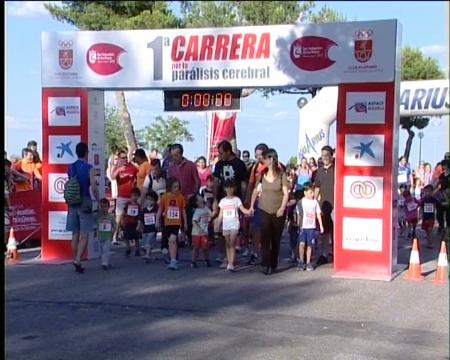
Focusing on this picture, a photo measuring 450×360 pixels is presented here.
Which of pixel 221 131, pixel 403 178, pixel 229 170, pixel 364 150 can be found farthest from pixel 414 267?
pixel 403 178

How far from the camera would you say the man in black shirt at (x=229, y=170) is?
13258 millimetres

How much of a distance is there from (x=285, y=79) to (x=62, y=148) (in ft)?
12.8

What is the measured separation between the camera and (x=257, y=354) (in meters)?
7.65

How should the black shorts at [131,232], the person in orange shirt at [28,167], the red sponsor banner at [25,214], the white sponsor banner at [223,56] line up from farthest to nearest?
the person in orange shirt at [28,167], the red sponsor banner at [25,214], the black shorts at [131,232], the white sponsor banner at [223,56]

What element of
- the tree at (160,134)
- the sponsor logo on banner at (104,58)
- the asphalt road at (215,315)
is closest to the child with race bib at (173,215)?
the asphalt road at (215,315)

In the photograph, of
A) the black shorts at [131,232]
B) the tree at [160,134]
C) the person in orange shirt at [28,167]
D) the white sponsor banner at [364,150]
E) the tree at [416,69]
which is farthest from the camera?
the tree at [416,69]

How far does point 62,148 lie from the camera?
13781 mm

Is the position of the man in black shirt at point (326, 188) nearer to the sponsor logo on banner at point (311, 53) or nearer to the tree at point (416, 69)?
the sponsor logo on banner at point (311, 53)

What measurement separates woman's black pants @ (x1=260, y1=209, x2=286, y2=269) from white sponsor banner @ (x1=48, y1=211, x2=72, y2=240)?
340cm

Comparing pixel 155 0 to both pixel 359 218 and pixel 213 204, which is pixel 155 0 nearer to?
pixel 213 204

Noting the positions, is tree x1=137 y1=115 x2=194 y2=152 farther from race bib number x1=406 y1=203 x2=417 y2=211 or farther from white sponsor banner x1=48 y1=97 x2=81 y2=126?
white sponsor banner x1=48 y1=97 x2=81 y2=126

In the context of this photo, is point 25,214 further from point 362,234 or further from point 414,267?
point 414,267

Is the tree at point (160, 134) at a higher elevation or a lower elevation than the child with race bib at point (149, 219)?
higher

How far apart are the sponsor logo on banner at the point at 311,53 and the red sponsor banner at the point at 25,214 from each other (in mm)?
6418
